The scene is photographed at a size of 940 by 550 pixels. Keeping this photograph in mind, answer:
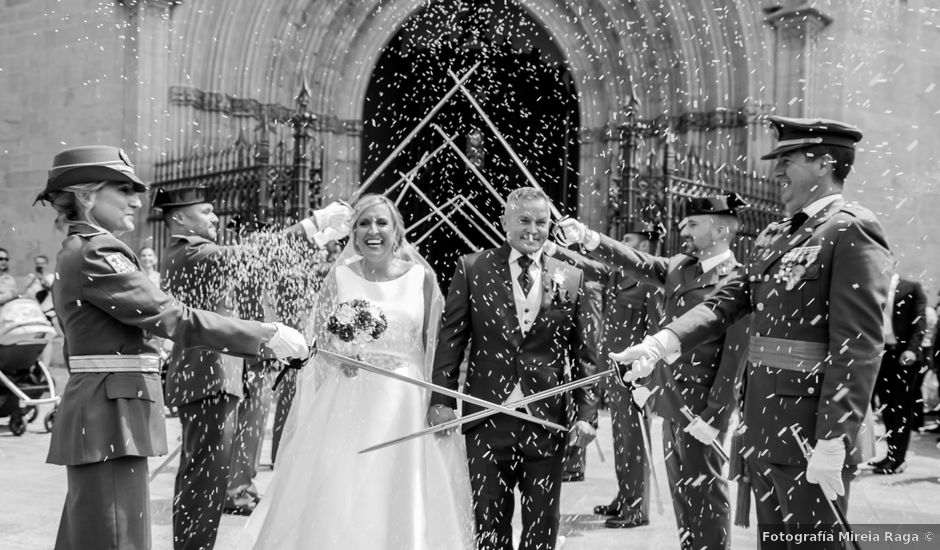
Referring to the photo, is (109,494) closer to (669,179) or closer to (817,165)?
(817,165)

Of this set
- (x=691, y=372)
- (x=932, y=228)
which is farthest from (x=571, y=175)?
(x=691, y=372)

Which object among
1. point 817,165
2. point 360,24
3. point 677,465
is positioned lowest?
point 677,465

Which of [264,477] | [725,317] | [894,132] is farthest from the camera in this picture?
[894,132]

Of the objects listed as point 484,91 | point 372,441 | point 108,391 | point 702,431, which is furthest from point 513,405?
point 484,91

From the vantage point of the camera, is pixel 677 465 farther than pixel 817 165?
Yes

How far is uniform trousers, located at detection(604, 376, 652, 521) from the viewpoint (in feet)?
18.0

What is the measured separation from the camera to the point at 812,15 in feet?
35.0

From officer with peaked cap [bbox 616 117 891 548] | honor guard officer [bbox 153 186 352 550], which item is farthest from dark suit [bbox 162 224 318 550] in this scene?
officer with peaked cap [bbox 616 117 891 548]

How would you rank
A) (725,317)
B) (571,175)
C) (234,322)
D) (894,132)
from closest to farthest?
(234,322), (725,317), (894,132), (571,175)

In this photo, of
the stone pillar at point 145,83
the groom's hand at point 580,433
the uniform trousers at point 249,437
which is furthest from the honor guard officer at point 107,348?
the stone pillar at point 145,83

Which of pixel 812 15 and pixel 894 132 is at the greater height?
pixel 812 15

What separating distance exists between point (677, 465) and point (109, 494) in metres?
2.63

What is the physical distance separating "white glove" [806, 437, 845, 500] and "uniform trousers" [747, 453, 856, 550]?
0.11 m

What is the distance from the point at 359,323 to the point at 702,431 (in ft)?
5.69
